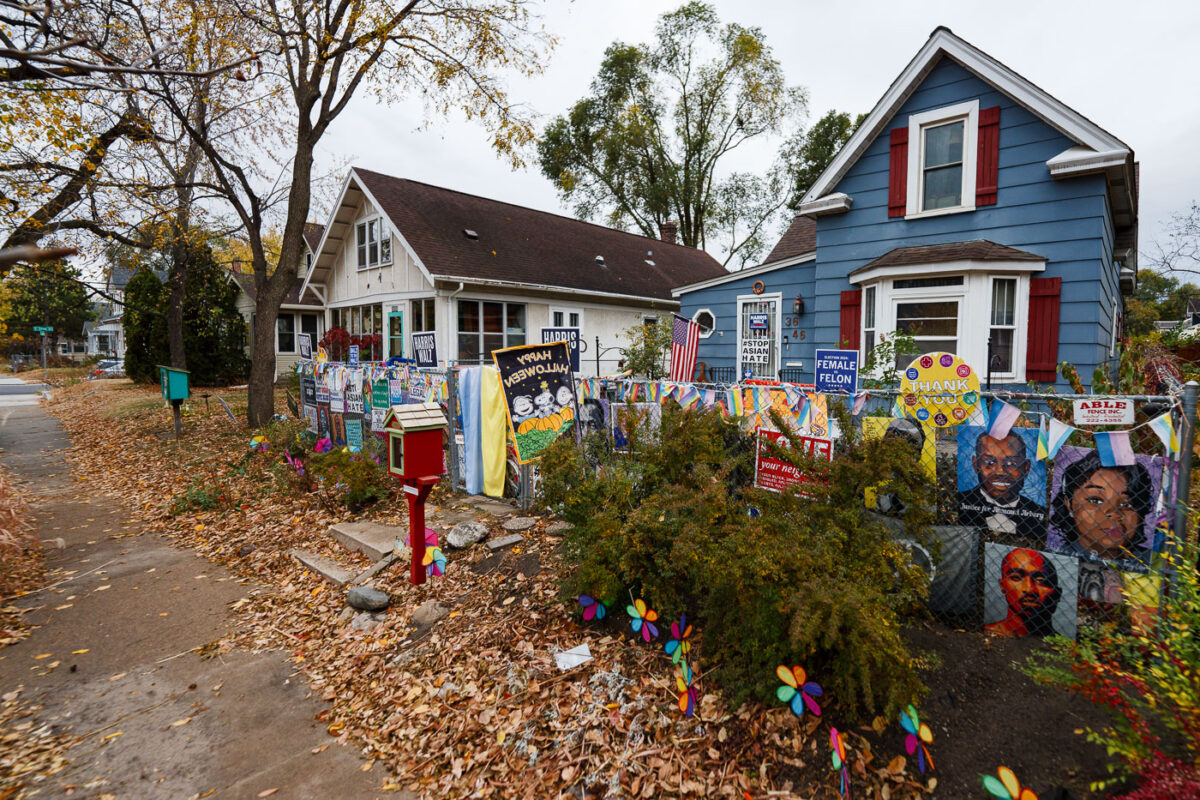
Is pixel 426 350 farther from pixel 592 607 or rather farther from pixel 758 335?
pixel 758 335

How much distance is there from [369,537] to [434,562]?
158 cm

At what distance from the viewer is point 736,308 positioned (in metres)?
13.2

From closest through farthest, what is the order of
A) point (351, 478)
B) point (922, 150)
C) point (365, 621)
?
point (365, 621)
point (351, 478)
point (922, 150)

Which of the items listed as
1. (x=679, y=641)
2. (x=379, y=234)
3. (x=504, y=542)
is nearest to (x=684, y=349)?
(x=504, y=542)

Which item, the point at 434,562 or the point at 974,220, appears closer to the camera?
the point at 434,562

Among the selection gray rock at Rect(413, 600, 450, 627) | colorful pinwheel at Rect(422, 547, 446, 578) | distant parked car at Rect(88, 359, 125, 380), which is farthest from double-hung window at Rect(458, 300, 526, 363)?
distant parked car at Rect(88, 359, 125, 380)

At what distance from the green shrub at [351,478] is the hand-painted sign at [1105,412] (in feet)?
22.1

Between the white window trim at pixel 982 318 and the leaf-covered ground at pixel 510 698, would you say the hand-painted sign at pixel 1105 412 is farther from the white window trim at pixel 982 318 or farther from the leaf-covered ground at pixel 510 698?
the white window trim at pixel 982 318

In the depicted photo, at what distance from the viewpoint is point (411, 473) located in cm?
499

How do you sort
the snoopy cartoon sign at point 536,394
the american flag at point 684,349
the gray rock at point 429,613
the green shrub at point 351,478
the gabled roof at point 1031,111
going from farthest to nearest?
the american flag at point 684,349 → the gabled roof at point 1031,111 → the green shrub at point 351,478 → the snoopy cartoon sign at point 536,394 → the gray rock at point 429,613

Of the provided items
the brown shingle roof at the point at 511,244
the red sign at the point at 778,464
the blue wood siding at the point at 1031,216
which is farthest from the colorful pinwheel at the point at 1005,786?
the brown shingle roof at the point at 511,244

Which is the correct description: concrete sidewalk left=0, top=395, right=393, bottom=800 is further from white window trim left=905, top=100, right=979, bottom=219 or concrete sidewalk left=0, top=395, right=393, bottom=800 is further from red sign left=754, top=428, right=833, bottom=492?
white window trim left=905, top=100, right=979, bottom=219

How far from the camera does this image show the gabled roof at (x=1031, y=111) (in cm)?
788

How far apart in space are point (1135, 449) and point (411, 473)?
5115 millimetres
